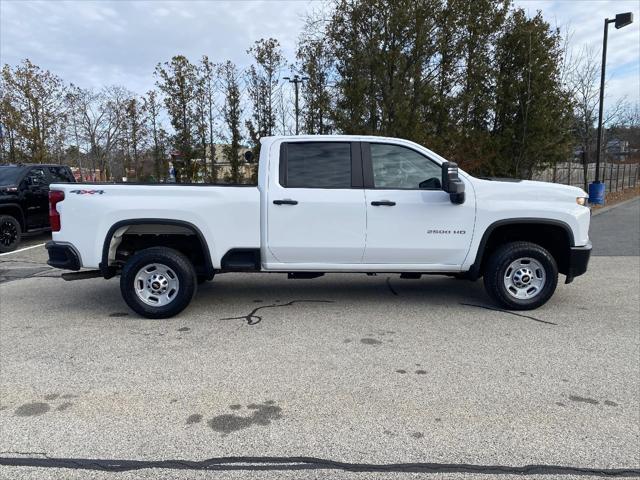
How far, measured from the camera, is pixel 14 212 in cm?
1038

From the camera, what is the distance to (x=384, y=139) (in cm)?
542

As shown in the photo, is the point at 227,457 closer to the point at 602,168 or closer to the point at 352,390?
the point at 352,390

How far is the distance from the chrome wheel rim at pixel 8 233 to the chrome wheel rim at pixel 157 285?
6789 mm

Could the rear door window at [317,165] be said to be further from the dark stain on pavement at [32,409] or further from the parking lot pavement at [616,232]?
the parking lot pavement at [616,232]

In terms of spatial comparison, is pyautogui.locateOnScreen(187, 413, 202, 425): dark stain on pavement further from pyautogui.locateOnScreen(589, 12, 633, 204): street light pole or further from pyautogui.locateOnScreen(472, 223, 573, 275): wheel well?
pyautogui.locateOnScreen(589, 12, 633, 204): street light pole

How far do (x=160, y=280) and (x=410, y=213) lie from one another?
294 centimetres

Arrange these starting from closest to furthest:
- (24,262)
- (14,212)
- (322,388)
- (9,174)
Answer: (322,388), (24,262), (14,212), (9,174)

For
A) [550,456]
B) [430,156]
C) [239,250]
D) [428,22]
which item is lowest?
[550,456]

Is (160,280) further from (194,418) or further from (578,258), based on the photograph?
(578,258)

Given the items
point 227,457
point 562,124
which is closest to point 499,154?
point 562,124

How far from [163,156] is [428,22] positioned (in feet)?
38.6

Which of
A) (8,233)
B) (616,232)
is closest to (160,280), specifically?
(8,233)

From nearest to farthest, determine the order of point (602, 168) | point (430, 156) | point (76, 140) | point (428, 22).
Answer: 1. point (430, 156)
2. point (428, 22)
3. point (76, 140)
4. point (602, 168)

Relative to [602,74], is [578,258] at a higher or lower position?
lower
